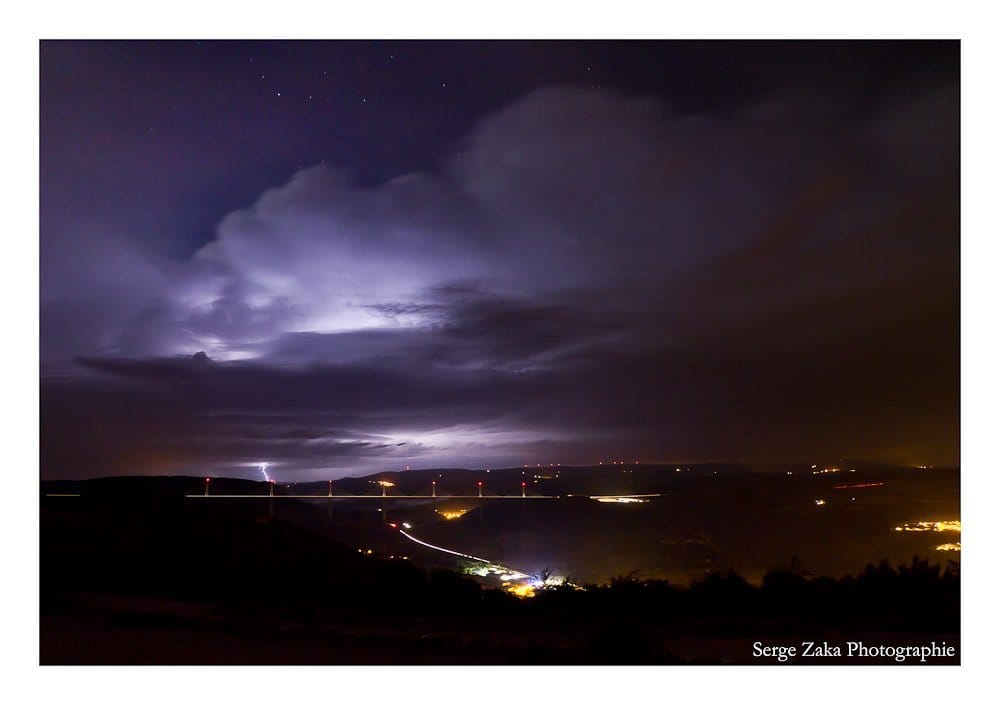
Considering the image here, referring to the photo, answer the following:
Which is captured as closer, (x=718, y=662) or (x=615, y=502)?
(x=718, y=662)

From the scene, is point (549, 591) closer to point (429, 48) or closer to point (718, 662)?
point (718, 662)

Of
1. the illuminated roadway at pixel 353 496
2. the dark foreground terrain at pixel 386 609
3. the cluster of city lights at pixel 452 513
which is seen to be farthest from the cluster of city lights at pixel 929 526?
the cluster of city lights at pixel 452 513

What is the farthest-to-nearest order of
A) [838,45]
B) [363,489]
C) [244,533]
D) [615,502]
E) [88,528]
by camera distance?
[615,502] → [363,489] → [244,533] → [88,528] → [838,45]

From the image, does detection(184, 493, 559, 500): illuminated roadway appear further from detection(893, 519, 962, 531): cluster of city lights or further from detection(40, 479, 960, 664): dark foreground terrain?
detection(893, 519, 962, 531): cluster of city lights

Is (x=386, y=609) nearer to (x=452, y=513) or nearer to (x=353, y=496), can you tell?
(x=353, y=496)

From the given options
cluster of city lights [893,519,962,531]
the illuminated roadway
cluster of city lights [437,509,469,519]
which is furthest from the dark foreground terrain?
cluster of city lights [437,509,469,519]

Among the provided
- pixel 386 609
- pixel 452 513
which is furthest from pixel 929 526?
pixel 386 609

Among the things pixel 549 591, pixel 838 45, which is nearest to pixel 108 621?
pixel 549 591

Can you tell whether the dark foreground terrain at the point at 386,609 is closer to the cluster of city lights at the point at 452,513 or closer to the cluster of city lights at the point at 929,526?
the cluster of city lights at the point at 929,526

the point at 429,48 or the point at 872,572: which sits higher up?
the point at 429,48
